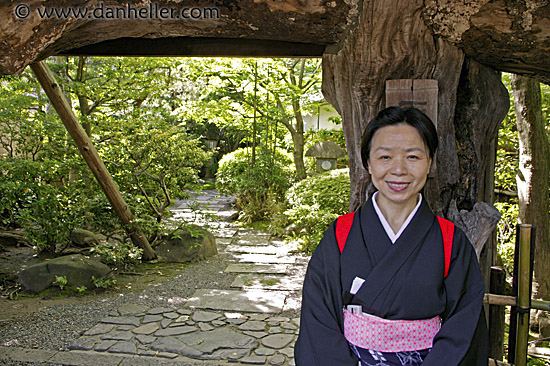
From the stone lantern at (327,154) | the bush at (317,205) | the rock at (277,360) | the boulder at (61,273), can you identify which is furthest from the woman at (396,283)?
Answer: the stone lantern at (327,154)

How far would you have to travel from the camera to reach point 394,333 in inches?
72.8

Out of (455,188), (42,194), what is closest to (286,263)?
(42,194)

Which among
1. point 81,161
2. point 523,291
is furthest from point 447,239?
point 81,161

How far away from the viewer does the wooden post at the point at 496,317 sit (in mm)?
2947

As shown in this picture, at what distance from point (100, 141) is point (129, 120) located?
38.2 inches

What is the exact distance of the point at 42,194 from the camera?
662cm

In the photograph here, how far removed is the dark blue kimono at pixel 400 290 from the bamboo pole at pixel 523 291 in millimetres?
804

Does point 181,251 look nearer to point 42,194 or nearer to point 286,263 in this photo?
point 286,263

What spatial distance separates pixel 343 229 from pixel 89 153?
16.8ft

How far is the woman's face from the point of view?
193 centimetres

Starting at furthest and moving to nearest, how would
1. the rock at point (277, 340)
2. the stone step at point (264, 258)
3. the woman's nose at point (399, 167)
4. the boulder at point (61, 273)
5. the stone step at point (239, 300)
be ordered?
the stone step at point (264, 258), the boulder at point (61, 273), the stone step at point (239, 300), the rock at point (277, 340), the woman's nose at point (399, 167)

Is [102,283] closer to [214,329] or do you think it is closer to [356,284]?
[214,329]

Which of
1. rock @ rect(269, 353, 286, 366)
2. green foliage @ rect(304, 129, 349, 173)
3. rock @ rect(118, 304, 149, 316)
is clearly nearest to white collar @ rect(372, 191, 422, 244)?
rock @ rect(269, 353, 286, 366)

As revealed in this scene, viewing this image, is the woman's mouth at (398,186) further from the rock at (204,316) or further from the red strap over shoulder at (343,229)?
the rock at (204,316)
